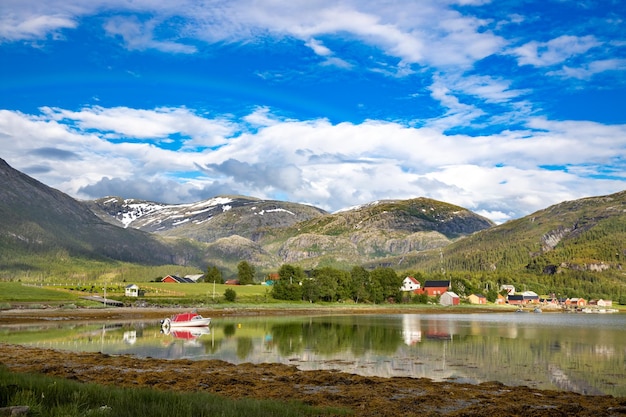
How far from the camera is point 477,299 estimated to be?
194 metres

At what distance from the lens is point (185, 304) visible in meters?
111

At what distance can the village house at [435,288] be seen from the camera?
633ft

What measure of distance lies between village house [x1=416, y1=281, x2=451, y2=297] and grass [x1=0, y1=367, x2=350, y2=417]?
183 meters

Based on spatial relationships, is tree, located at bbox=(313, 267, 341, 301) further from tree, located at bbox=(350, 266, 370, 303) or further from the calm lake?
the calm lake

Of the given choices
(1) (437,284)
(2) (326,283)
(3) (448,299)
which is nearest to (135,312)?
(2) (326,283)

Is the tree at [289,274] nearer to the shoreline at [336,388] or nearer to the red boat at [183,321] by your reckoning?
the red boat at [183,321]

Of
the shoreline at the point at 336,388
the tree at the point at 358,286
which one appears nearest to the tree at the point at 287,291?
the tree at the point at 358,286

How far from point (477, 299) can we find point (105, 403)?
634 ft

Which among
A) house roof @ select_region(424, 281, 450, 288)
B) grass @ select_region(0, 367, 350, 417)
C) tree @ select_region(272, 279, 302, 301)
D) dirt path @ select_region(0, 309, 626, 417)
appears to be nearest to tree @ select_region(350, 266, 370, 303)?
tree @ select_region(272, 279, 302, 301)

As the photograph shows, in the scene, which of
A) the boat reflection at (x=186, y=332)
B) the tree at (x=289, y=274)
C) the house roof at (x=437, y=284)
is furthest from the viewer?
the house roof at (x=437, y=284)

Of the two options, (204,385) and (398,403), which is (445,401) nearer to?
(398,403)

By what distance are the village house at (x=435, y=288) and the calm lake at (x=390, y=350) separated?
13284cm

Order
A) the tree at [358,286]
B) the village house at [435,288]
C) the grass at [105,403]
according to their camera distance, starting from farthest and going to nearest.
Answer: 1. the village house at [435,288]
2. the tree at [358,286]
3. the grass at [105,403]

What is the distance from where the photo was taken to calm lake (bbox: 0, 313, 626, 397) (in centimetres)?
3234
